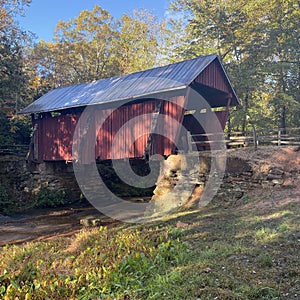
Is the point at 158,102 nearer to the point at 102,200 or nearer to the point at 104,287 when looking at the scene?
the point at 102,200

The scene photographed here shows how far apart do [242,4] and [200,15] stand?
3352 millimetres

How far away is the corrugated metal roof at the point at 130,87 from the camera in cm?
1300

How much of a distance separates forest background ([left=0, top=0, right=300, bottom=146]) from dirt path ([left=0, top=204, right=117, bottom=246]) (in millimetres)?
7611

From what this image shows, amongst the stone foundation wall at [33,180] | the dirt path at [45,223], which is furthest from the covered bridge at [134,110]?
the dirt path at [45,223]

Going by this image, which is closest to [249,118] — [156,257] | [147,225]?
[147,225]

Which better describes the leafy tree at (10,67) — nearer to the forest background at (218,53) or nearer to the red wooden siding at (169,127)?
the forest background at (218,53)

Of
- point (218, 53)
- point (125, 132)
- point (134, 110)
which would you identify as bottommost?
point (125, 132)

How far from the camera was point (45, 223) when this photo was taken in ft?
42.3

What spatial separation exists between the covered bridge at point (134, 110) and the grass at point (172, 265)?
19.8ft

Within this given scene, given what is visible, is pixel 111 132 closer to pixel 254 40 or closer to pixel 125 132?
pixel 125 132

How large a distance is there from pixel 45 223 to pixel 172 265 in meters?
8.81

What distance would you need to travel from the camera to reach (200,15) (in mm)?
22469

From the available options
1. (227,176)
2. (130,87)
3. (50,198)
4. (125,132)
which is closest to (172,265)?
(227,176)

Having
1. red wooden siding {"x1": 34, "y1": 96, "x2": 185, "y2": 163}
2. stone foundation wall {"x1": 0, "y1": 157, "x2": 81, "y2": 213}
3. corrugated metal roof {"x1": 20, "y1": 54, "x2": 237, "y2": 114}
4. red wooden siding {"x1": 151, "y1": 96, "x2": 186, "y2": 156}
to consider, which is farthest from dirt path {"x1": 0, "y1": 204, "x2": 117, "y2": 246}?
corrugated metal roof {"x1": 20, "y1": 54, "x2": 237, "y2": 114}
